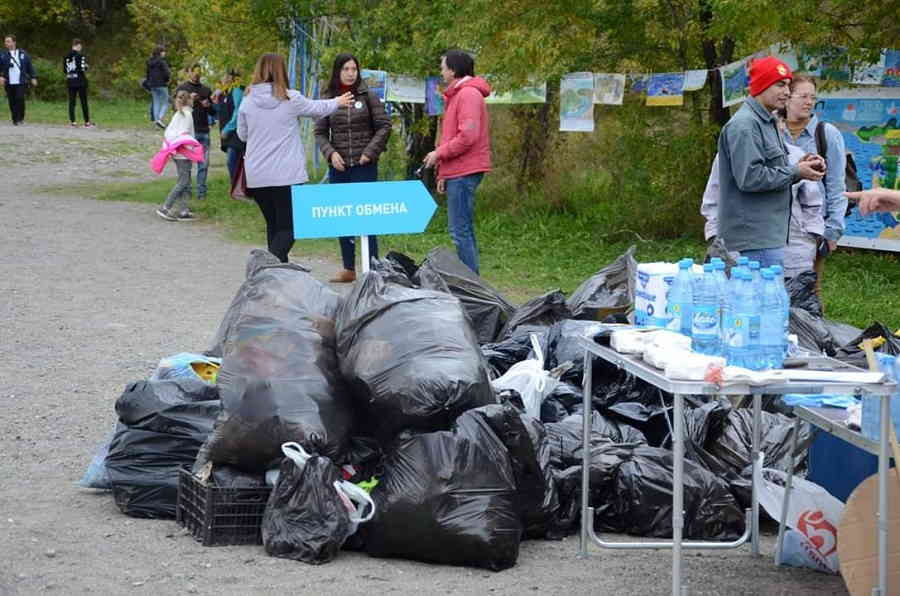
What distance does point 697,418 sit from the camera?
5.50m

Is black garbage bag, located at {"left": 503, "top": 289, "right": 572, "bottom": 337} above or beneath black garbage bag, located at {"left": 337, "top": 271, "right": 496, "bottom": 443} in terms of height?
beneath

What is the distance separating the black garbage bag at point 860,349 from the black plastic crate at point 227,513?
2.69 meters

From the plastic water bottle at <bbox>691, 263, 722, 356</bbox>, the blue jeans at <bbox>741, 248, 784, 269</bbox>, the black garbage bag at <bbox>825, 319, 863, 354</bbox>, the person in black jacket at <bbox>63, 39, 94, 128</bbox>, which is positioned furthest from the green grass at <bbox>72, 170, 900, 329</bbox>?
the person in black jacket at <bbox>63, 39, 94, 128</bbox>

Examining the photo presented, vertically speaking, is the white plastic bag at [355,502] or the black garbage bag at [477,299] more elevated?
the black garbage bag at [477,299]

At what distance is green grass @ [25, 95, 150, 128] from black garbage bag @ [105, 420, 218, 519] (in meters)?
25.0

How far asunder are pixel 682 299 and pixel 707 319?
29 centimetres

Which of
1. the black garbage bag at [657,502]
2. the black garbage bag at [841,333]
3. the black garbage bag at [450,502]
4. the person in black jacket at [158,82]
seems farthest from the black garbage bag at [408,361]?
the person in black jacket at [158,82]

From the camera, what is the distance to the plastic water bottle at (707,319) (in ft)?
13.5

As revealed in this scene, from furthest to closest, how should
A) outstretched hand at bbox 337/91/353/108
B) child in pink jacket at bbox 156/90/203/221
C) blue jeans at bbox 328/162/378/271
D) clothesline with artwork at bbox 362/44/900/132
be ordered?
child in pink jacket at bbox 156/90/203/221 → clothesline with artwork at bbox 362/44/900/132 → blue jeans at bbox 328/162/378/271 → outstretched hand at bbox 337/91/353/108

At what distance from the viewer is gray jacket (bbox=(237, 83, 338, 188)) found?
9.55 metres

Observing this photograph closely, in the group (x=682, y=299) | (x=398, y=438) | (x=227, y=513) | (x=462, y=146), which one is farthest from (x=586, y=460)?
(x=462, y=146)

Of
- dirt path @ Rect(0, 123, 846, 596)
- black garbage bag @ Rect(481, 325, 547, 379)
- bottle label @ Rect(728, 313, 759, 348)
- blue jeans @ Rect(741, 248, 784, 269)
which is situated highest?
bottle label @ Rect(728, 313, 759, 348)

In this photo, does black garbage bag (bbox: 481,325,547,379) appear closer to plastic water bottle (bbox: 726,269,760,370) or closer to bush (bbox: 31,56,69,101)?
plastic water bottle (bbox: 726,269,760,370)

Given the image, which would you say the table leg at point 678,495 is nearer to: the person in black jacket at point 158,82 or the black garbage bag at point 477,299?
the black garbage bag at point 477,299
